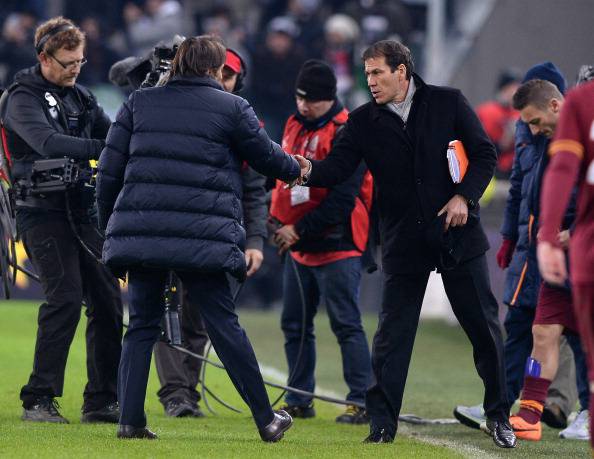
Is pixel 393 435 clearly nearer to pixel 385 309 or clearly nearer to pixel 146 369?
pixel 385 309

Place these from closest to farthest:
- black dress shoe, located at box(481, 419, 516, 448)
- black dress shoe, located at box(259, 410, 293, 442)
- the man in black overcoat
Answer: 1. black dress shoe, located at box(259, 410, 293, 442)
2. the man in black overcoat
3. black dress shoe, located at box(481, 419, 516, 448)

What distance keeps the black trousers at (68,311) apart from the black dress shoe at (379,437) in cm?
161

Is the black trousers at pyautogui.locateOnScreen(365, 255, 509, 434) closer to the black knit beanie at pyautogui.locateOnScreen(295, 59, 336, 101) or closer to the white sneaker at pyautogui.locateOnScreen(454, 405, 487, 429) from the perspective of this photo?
the white sneaker at pyautogui.locateOnScreen(454, 405, 487, 429)

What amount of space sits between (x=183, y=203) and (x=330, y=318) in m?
2.47

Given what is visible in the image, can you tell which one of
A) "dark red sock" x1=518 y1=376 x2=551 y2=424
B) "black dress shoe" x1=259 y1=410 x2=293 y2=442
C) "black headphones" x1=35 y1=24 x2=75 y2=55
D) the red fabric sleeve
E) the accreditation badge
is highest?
"black headphones" x1=35 y1=24 x2=75 y2=55

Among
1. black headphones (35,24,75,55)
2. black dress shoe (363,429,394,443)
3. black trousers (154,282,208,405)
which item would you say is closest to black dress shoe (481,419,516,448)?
black dress shoe (363,429,394,443)

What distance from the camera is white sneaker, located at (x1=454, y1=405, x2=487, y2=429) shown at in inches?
335

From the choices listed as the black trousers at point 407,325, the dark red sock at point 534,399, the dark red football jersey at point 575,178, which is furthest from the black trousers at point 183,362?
the dark red football jersey at point 575,178

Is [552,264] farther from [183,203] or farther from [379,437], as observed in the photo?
[379,437]

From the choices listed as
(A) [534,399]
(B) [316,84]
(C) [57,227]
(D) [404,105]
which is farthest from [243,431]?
(B) [316,84]

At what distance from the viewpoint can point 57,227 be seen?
8164 millimetres

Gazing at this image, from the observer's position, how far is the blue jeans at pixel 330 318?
9141 mm

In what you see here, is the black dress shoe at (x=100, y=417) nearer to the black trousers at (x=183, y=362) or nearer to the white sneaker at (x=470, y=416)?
the black trousers at (x=183, y=362)

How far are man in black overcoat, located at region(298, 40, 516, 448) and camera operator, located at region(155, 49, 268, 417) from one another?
108 cm
